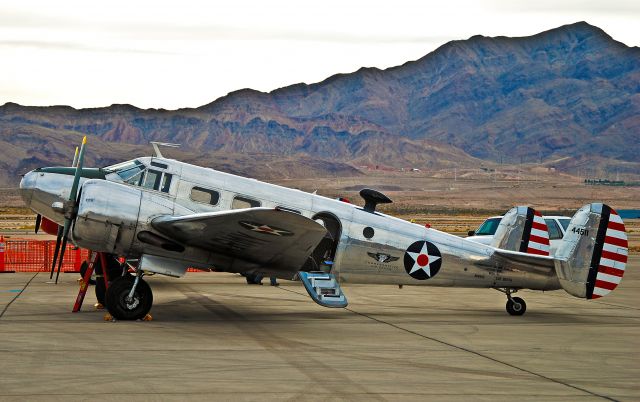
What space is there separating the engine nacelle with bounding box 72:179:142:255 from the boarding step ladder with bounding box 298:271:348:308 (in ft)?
11.0

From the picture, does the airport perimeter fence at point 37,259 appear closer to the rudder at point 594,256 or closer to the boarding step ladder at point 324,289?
the boarding step ladder at point 324,289

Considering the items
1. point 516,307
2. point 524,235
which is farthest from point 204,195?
point 516,307

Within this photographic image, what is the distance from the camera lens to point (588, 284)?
61.9 ft

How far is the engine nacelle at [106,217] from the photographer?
17.5 meters

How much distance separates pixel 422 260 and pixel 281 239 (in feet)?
11.7

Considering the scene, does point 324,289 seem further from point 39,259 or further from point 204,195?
point 39,259

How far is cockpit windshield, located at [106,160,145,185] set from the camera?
18.5 metres

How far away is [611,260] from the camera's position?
18953 mm

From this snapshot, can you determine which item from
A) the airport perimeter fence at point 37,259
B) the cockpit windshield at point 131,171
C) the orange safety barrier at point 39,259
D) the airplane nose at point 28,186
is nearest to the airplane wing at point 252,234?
the cockpit windshield at point 131,171

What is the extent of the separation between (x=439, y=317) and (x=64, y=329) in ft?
25.4

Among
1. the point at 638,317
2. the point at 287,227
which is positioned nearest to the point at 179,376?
the point at 287,227

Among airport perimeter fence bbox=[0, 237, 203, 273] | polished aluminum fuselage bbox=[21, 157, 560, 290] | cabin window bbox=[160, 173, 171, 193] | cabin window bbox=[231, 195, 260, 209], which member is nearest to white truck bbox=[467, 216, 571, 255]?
polished aluminum fuselage bbox=[21, 157, 560, 290]

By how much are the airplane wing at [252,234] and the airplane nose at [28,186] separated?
3088 mm

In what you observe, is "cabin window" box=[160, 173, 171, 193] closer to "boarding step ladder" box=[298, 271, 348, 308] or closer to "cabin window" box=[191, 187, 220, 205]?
"cabin window" box=[191, 187, 220, 205]
